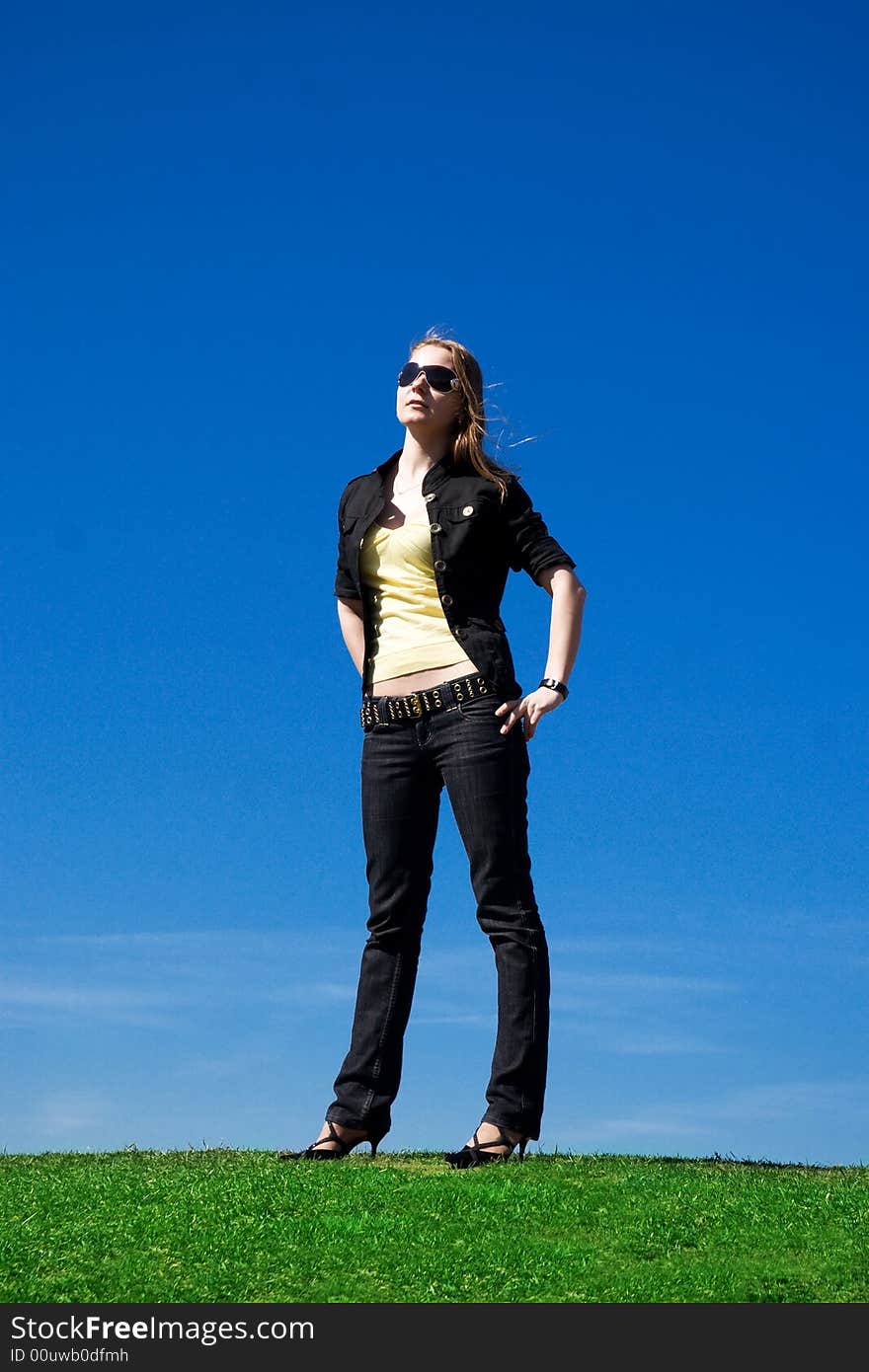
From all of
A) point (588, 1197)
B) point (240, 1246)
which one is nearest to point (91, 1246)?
point (240, 1246)

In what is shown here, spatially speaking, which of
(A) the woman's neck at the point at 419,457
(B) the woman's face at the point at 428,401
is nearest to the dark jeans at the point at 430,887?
(A) the woman's neck at the point at 419,457

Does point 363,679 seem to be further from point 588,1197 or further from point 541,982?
point 588,1197

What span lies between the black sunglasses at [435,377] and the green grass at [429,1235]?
14.2 ft

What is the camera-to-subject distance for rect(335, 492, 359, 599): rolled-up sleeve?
336 inches

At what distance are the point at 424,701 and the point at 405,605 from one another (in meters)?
0.58

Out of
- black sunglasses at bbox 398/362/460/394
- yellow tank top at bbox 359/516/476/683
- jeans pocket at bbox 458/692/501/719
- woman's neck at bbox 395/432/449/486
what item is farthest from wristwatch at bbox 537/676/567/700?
black sunglasses at bbox 398/362/460/394

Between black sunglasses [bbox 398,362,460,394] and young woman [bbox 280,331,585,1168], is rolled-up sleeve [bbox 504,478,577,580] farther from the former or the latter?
black sunglasses [bbox 398,362,460,394]

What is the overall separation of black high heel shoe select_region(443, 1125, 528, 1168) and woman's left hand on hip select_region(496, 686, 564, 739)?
2.16 meters

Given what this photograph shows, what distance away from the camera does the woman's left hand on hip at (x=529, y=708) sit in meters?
7.82

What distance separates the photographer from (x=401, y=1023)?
8.16 metres

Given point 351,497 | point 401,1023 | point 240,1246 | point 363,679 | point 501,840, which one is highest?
point 351,497

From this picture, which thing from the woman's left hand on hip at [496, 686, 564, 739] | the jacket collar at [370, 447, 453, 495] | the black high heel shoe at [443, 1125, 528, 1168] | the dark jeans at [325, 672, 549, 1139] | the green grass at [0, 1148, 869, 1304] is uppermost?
the jacket collar at [370, 447, 453, 495]

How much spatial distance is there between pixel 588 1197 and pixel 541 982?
120cm

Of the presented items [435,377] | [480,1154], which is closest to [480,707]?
[435,377]
